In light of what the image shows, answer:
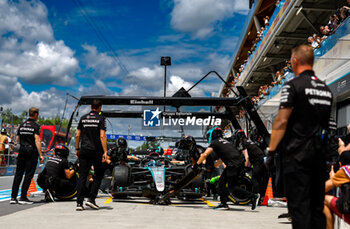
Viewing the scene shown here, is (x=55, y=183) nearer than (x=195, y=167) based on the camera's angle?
No

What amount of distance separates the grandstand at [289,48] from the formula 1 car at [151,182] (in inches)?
225

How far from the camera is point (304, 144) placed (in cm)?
366

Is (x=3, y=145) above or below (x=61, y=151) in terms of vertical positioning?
above

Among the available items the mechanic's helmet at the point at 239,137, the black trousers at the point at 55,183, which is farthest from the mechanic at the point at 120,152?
the mechanic's helmet at the point at 239,137

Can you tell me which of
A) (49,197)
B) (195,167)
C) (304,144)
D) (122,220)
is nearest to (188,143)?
(195,167)

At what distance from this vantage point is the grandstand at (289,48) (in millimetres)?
12727

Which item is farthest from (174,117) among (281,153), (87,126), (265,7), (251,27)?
(251,27)

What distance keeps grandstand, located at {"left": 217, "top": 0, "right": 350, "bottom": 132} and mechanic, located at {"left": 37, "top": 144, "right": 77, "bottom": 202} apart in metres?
8.31

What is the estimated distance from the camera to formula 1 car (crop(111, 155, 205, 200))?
380 inches

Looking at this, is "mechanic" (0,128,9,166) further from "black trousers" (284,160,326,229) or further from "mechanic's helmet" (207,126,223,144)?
"black trousers" (284,160,326,229)

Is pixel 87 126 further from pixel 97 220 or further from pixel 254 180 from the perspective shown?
pixel 254 180

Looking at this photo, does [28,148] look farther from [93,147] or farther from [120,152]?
[120,152]

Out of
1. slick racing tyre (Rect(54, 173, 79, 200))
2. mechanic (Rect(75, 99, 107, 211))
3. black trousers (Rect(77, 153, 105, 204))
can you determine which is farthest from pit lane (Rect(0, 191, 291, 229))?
slick racing tyre (Rect(54, 173, 79, 200))

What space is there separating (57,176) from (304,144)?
6.87 metres
